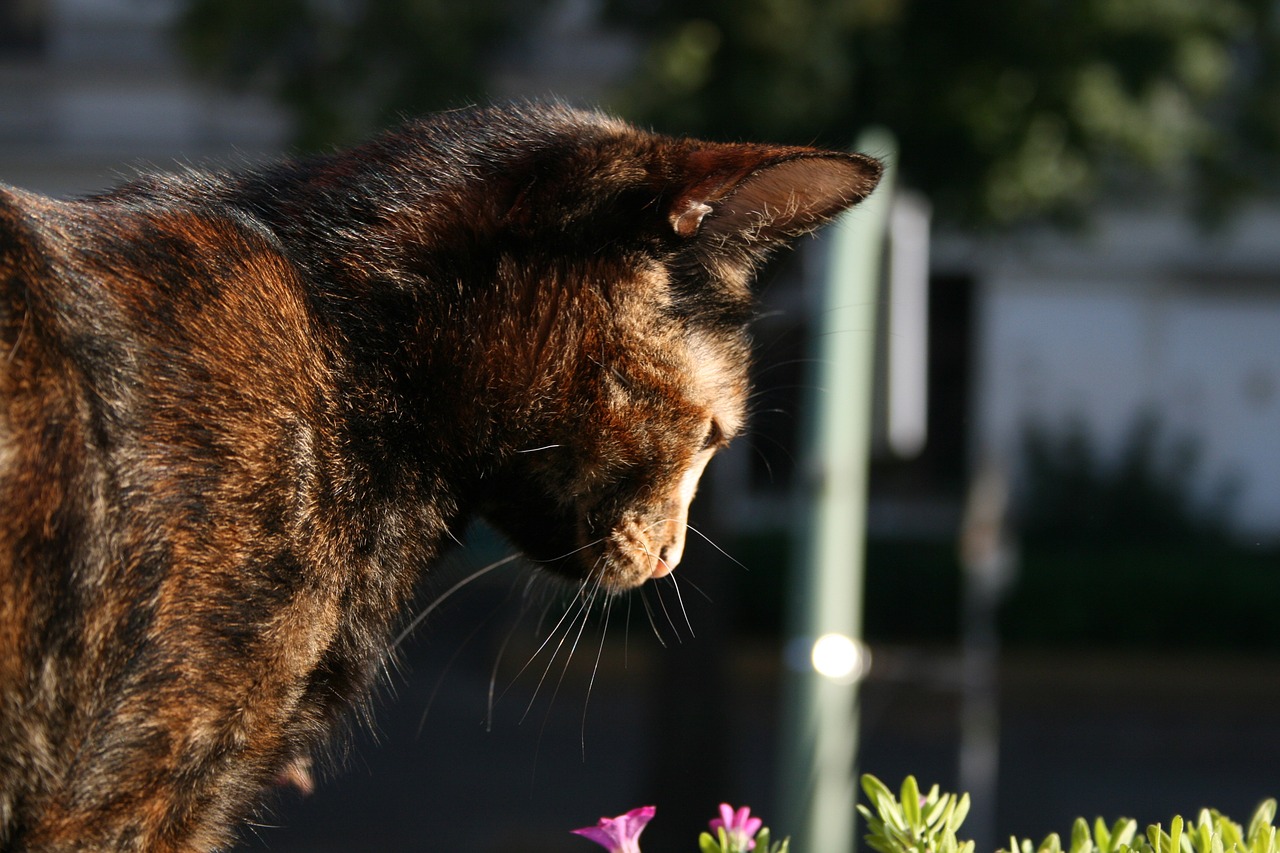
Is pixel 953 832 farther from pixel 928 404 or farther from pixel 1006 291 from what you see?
pixel 1006 291

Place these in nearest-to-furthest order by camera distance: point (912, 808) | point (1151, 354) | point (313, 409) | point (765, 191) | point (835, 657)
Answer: point (912, 808), point (313, 409), point (765, 191), point (835, 657), point (1151, 354)

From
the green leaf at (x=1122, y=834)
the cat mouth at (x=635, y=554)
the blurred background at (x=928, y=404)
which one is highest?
the blurred background at (x=928, y=404)

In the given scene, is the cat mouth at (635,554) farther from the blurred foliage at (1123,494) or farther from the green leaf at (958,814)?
the blurred foliage at (1123,494)

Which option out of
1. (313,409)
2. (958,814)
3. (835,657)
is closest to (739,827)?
(958,814)

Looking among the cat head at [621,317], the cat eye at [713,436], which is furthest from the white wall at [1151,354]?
the cat head at [621,317]

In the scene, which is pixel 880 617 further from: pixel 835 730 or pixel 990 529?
pixel 835 730

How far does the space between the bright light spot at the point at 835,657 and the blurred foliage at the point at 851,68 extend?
4.24 m

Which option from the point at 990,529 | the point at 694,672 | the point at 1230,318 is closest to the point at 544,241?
the point at 694,672

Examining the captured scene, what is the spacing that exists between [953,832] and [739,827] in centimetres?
23

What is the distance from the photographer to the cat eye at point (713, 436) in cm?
224

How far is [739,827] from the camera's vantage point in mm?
1493

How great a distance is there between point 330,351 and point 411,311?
0.44 feet

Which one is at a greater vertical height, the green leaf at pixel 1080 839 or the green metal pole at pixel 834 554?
the green metal pole at pixel 834 554

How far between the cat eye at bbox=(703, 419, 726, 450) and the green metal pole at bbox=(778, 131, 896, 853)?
0.84 m
